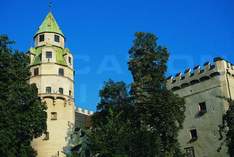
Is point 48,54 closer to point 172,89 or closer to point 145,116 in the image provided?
point 172,89

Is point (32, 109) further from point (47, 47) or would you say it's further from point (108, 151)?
point (47, 47)

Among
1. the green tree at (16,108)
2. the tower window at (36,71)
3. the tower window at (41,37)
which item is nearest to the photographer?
the green tree at (16,108)

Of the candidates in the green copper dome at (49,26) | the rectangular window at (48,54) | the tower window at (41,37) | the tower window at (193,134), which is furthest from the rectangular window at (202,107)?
the tower window at (41,37)

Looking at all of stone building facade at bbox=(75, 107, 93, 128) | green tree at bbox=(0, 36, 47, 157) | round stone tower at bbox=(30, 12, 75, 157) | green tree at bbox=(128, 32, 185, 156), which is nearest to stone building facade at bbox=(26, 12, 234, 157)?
round stone tower at bbox=(30, 12, 75, 157)

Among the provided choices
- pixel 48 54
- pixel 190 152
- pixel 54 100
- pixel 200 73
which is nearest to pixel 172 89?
pixel 200 73

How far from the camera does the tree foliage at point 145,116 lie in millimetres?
37844

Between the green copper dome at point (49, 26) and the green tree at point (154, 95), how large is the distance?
18.9m

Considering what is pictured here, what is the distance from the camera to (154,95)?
44156 millimetres

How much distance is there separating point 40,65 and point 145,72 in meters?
18.5

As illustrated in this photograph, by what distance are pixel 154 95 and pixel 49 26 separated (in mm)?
25082

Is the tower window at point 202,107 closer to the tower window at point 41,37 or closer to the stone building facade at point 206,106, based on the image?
the stone building facade at point 206,106

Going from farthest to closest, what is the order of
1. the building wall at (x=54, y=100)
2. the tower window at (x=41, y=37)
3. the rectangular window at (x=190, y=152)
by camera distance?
the tower window at (x=41, y=37), the building wall at (x=54, y=100), the rectangular window at (x=190, y=152)

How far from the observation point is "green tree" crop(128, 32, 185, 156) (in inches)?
1706

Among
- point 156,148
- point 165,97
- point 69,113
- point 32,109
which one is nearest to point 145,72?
point 165,97
